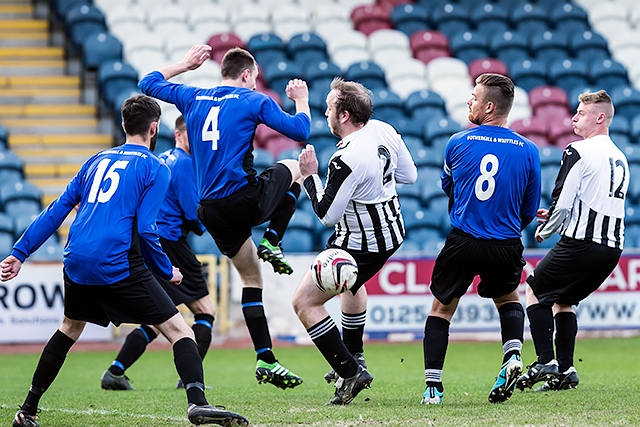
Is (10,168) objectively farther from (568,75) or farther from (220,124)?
(568,75)

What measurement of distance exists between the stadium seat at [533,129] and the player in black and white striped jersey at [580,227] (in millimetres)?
8693

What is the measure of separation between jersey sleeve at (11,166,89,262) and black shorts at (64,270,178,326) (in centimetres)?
27

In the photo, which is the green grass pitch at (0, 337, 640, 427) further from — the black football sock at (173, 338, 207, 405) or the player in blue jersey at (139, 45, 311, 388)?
the player in blue jersey at (139, 45, 311, 388)

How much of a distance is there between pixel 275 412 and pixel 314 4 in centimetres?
1383

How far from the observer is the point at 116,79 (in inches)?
605

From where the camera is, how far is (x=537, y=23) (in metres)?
19.0

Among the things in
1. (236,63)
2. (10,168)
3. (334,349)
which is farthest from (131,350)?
(10,168)

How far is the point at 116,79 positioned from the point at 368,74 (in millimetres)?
4436

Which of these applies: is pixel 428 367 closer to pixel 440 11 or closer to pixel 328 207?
pixel 328 207

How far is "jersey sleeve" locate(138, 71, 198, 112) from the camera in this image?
6485 mm

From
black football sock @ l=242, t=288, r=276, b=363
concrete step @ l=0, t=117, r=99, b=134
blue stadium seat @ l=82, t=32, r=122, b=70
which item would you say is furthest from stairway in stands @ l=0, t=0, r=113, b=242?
black football sock @ l=242, t=288, r=276, b=363

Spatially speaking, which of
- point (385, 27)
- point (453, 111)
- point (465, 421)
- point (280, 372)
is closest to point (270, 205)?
point (280, 372)

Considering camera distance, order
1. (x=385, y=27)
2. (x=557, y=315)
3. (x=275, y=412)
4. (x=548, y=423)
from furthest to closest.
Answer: (x=385, y=27) → (x=557, y=315) → (x=275, y=412) → (x=548, y=423)

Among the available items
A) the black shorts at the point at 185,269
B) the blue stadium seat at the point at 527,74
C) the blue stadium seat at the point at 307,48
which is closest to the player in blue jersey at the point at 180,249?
the black shorts at the point at 185,269
